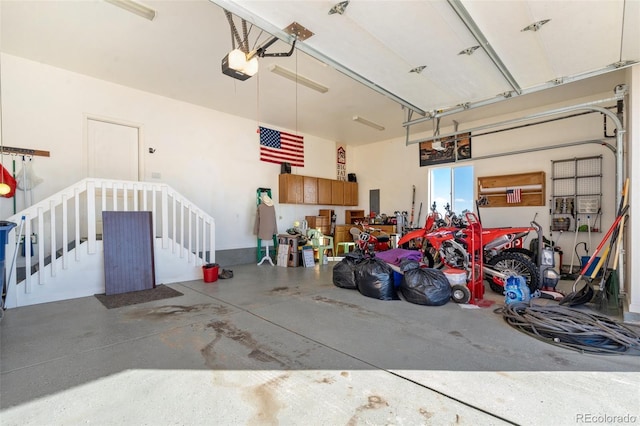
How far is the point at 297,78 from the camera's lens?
17.6 ft

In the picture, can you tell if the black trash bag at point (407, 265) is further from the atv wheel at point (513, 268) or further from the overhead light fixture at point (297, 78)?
the overhead light fixture at point (297, 78)

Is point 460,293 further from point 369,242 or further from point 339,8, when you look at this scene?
point 339,8

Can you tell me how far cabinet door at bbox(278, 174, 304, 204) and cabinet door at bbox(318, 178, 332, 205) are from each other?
32.7 inches

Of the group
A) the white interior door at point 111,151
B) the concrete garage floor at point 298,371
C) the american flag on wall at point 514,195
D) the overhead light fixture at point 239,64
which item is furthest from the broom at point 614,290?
the white interior door at point 111,151

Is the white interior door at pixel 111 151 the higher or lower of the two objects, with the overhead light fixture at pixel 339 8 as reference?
lower

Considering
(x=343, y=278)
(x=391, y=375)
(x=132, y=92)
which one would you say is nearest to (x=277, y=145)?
(x=132, y=92)

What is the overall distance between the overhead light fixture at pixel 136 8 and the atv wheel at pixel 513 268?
5.96m

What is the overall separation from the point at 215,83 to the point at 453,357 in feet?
19.2

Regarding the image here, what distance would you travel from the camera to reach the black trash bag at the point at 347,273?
15.4 feet

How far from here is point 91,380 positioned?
2.11 meters

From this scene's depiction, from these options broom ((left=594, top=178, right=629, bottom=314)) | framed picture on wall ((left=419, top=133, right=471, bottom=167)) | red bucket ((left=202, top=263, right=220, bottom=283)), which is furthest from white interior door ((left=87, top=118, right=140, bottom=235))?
broom ((left=594, top=178, right=629, bottom=314))

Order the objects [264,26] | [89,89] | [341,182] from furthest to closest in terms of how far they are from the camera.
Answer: [341,182]
[89,89]
[264,26]

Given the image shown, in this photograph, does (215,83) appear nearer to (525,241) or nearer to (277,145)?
(277,145)

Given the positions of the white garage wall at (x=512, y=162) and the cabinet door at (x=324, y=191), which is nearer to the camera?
the white garage wall at (x=512, y=162)
